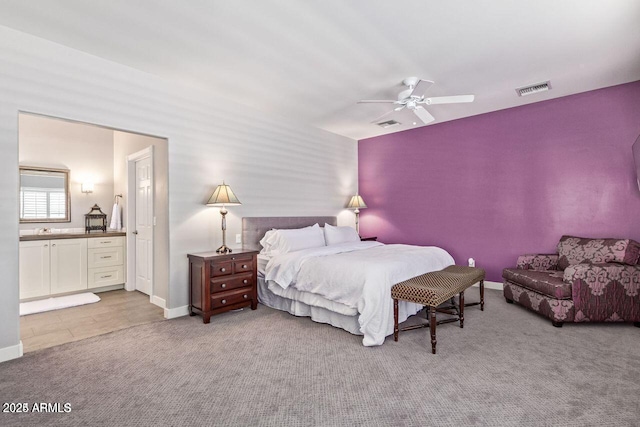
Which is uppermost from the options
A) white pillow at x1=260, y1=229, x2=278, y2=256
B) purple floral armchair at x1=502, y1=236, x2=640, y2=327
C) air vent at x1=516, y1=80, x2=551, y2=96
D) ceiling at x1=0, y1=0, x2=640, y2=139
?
ceiling at x1=0, y1=0, x2=640, y2=139

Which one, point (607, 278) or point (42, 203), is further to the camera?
point (42, 203)

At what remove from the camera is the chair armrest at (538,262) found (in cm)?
435

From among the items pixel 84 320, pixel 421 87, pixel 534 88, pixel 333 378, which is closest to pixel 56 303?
pixel 84 320

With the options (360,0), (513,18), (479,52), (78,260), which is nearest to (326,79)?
(360,0)

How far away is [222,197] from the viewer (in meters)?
4.06

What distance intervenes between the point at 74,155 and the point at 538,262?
7.45 meters

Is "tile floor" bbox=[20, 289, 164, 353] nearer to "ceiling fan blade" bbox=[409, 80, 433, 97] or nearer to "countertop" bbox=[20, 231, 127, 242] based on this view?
"countertop" bbox=[20, 231, 127, 242]

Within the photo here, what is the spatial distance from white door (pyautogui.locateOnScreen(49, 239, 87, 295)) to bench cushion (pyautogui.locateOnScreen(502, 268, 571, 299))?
6.31 metres

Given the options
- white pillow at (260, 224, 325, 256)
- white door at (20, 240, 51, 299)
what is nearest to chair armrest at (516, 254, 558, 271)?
white pillow at (260, 224, 325, 256)

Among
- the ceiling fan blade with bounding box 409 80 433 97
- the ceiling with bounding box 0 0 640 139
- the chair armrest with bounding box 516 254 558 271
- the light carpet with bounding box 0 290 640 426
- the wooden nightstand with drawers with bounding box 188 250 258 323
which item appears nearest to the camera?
the light carpet with bounding box 0 290 640 426

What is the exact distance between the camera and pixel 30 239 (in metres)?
4.43

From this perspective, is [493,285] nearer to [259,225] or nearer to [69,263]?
[259,225]

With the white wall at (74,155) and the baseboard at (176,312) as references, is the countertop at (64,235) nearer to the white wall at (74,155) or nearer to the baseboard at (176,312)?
the white wall at (74,155)

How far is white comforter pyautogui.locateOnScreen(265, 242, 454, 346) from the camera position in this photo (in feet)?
9.99
